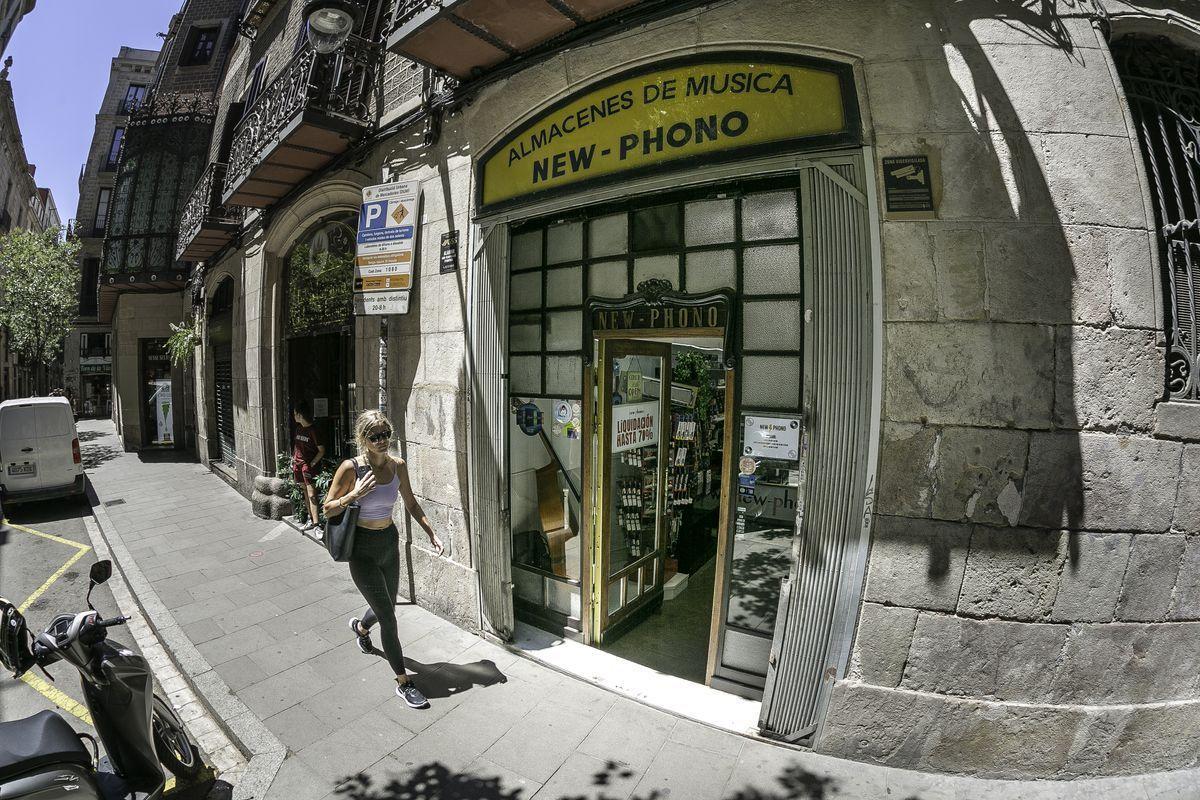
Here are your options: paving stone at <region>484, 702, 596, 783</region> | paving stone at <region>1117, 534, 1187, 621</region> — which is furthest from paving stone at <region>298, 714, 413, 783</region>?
paving stone at <region>1117, 534, 1187, 621</region>

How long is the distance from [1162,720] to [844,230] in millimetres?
3524

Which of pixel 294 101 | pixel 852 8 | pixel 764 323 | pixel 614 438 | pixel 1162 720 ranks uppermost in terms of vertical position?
pixel 294 101

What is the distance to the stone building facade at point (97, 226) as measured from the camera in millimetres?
29812

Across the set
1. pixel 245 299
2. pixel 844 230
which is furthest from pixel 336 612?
pixel 245 299

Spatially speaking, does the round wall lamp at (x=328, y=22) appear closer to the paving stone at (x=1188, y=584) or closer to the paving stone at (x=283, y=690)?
the paving stone at (x=283, y=690)

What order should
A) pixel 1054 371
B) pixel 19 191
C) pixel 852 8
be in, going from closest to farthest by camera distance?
pixel 1054 371, pixel 852 8, pixel 19 191

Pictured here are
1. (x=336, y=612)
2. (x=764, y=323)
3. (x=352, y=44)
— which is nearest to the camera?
(x=764, y=323)

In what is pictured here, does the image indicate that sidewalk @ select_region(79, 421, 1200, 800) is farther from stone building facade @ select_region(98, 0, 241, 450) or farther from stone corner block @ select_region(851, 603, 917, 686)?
stone building facade @ select_region(98, 0, 241, 450)

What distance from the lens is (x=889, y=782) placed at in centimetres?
311

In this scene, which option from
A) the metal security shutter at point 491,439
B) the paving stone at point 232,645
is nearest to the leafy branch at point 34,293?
the paving stone at point 232,645

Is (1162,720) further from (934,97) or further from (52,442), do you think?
(52,442)

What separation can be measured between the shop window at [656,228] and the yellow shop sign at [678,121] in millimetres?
456

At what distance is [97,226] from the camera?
29.8 meters

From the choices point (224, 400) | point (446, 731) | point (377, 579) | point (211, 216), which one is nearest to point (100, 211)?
point (224, 400)
